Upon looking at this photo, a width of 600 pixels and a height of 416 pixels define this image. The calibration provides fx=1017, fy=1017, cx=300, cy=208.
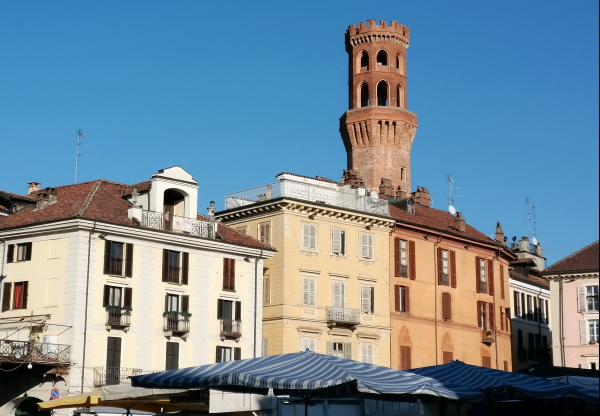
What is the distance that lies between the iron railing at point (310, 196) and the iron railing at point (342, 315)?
5.47m

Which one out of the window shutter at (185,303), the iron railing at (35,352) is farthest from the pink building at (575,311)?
the iron railing at (35,352)

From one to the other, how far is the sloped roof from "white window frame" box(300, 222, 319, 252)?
1415 cm

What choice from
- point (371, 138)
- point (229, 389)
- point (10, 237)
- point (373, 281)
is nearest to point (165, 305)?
point (10, 237)

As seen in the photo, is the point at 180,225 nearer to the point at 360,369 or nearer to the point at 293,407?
the point at 293,407

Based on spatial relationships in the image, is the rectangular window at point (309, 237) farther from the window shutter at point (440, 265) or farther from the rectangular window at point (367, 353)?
the window shutter at point (440, 265)

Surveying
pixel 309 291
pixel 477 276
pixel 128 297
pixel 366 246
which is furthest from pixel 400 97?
pixel 128 297

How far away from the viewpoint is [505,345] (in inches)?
2399

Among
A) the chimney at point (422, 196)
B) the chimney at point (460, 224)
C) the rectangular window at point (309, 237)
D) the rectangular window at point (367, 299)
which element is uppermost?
the chimney at point (422, 196)

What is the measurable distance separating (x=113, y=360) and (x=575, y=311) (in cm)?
2656

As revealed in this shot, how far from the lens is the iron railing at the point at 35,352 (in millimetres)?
39781

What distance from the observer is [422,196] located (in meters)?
65.2

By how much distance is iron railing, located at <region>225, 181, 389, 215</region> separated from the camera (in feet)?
167

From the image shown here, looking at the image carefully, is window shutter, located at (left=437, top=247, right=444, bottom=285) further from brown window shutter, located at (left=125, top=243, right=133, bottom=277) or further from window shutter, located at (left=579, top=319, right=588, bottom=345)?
brown window shutter, located at (left=125, top=243, right=133, bottom=277)

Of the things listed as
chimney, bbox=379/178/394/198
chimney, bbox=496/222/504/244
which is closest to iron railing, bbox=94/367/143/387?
chimney, bbox=379/178/394/198
